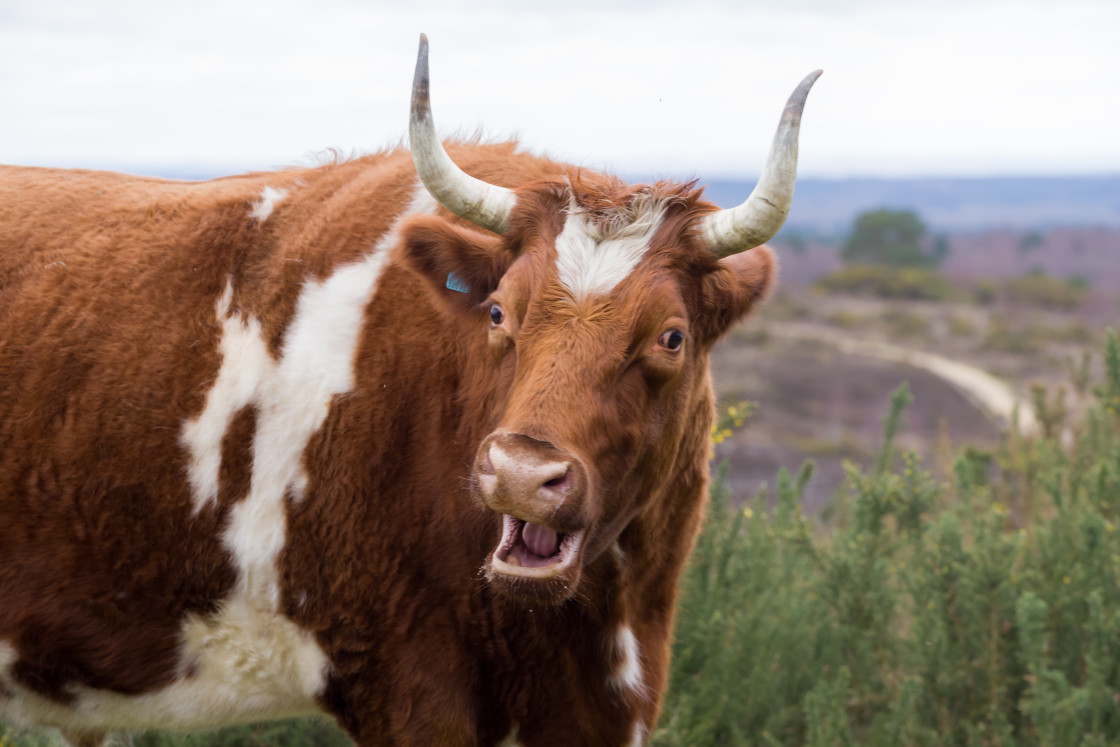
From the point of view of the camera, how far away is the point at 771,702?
4.89 metres

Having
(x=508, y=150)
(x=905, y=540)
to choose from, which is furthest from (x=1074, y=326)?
(x=508, y=150)

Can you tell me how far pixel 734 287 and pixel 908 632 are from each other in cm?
310

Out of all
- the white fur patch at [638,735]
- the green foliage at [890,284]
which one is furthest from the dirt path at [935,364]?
the white fur patch at [638,735]

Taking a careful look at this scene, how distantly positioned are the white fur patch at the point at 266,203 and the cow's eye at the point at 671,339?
1.52 metres

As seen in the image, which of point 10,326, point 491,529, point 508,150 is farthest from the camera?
point 508,150

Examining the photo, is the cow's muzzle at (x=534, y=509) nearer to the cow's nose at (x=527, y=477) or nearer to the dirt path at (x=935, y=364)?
the cow's nose at (x=527, y=477)

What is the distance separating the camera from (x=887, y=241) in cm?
5269

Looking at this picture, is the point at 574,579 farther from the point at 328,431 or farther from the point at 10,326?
the point at 10,326

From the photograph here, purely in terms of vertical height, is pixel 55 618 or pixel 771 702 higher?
pixel 55 618

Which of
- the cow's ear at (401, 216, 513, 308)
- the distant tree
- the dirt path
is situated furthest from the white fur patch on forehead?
the distant tree

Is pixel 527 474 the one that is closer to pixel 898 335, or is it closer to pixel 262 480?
pixel 262 480

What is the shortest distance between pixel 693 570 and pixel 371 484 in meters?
2.36

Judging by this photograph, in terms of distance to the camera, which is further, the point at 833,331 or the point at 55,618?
the point at 833,331

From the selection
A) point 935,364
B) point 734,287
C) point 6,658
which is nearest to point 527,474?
point 734,287
